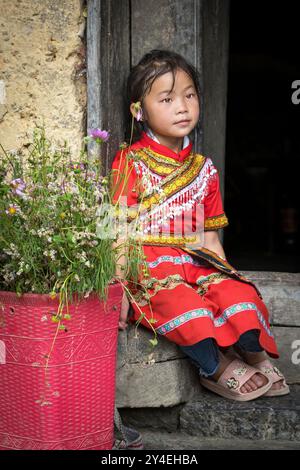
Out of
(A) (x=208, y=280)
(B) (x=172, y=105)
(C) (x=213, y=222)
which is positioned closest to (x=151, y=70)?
(B) (x=172, y=105)

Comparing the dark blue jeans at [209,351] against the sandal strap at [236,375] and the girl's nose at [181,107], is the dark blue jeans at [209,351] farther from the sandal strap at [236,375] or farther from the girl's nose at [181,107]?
the girl's nose at [181,107]

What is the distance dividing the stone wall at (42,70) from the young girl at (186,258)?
0.79ft

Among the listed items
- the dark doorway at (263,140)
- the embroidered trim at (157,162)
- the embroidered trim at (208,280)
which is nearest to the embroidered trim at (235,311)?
the embroidered trim at (208,280)

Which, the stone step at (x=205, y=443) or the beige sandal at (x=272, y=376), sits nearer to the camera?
the stone step at (x=205, y=443)

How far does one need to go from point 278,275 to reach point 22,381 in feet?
5.27

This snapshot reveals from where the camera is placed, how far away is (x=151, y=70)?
113 inches

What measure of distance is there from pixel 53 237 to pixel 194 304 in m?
0.72

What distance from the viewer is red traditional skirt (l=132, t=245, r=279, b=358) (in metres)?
2.59

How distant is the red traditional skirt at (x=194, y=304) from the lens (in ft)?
8.51

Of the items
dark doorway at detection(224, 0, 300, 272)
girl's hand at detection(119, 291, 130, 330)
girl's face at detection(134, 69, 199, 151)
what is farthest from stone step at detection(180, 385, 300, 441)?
dark doorway at detection(224, 0, 300, 272)

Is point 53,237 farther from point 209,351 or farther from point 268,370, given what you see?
point 268,370

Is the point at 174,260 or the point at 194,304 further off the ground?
the point at 174,260

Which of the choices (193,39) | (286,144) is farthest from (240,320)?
(286,144)

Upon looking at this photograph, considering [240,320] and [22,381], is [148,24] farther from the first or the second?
[22,381]
